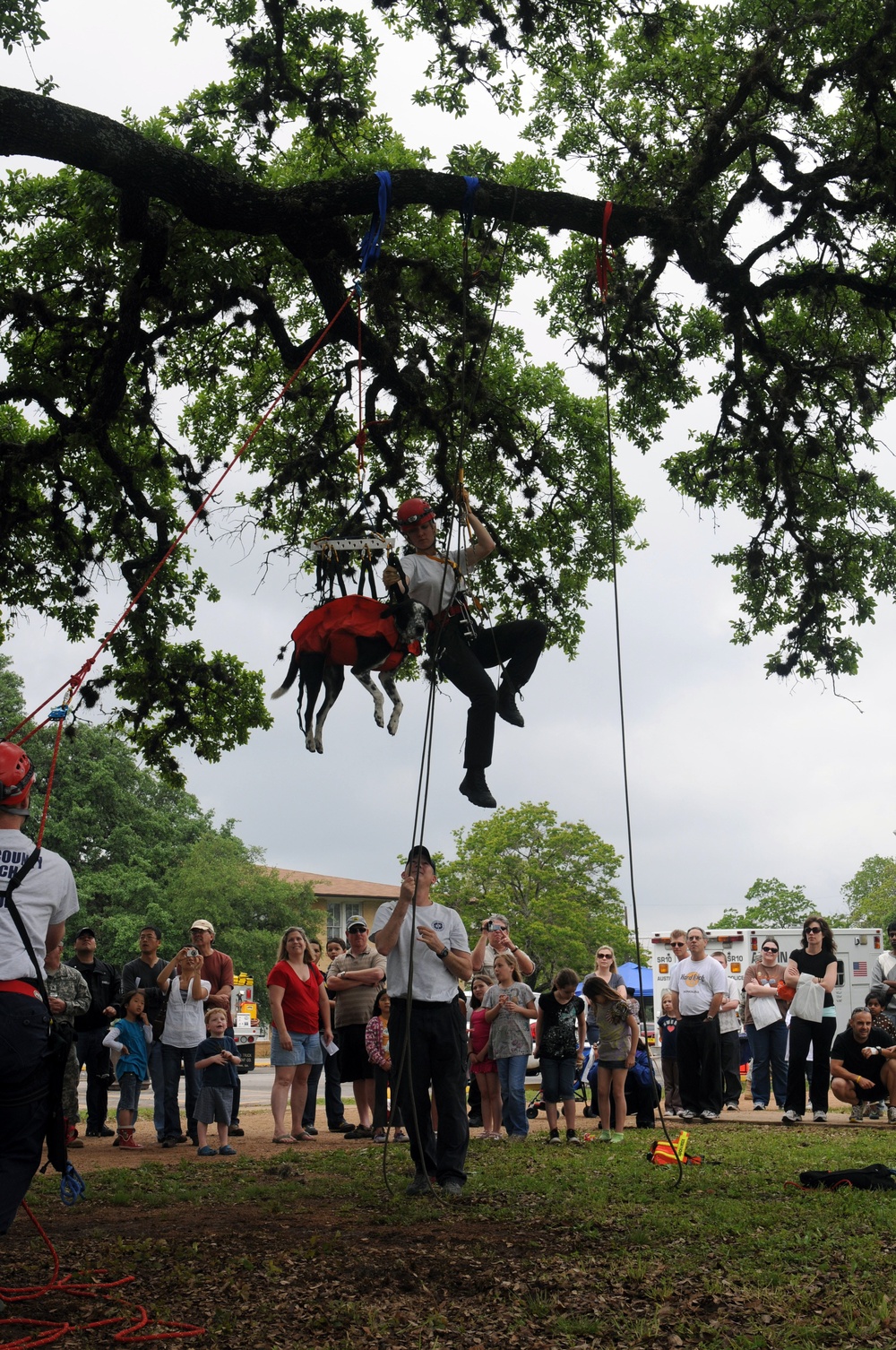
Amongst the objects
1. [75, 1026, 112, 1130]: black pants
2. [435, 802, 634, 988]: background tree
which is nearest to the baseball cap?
[75, 1026, 112, 1130]: black pants

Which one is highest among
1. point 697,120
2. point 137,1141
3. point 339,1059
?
point 697,120

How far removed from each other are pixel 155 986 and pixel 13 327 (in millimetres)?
5804

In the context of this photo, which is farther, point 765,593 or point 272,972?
point 765,593

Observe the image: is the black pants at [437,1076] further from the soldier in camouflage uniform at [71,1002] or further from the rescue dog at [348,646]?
the soldier in camouflage uniform at [71,1002]

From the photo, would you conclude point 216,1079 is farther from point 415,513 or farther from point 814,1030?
point 814,1030

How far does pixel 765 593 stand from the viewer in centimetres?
1205

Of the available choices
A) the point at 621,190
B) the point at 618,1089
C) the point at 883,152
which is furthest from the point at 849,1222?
the point at 621,190

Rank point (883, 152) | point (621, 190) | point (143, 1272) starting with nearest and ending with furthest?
1. point (143, 1272)
2. point (883, 152)
3. point (621, 190)

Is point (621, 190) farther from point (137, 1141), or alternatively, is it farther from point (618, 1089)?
point (137, 1141)

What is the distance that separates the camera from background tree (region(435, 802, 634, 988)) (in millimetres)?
46625

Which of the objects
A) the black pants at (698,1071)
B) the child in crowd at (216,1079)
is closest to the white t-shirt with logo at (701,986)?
the black pants at (698,1071)

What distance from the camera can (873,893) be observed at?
80.9m

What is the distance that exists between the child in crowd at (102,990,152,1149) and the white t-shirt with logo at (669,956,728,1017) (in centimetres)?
485

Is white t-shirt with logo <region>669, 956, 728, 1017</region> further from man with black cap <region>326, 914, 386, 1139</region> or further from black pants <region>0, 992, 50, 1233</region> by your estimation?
black pants <region>0, 992, 50, 1233</region>
